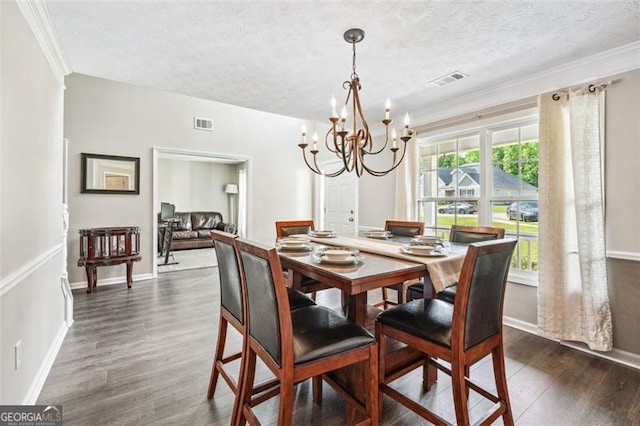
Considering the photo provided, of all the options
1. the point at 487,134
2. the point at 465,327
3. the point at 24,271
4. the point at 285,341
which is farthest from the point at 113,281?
the point at 487,134

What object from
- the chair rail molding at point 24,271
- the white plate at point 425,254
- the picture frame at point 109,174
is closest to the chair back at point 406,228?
the white plate at point 425,254

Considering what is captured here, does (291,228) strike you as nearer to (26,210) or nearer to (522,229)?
(26,210)

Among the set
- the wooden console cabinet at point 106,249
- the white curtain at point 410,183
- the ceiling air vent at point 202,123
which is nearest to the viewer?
the wooden console cabinet at point 106,249

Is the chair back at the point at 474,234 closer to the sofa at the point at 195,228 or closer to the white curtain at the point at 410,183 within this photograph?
the white curtain at the point at 410,183

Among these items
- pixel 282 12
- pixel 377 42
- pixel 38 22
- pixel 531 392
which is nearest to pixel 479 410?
pixel 531 392

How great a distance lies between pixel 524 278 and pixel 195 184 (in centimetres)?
825

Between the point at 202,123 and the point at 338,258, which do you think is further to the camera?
the point at 202,123

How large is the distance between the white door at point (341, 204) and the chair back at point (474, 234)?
8.05ft

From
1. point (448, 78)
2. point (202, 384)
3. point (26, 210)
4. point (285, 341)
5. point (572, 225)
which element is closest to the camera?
point (285, 341)

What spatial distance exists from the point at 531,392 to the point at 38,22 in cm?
391

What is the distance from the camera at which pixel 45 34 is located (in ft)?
6.53

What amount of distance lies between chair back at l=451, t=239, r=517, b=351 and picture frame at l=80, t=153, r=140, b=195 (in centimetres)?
468

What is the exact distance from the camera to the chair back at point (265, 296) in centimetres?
119

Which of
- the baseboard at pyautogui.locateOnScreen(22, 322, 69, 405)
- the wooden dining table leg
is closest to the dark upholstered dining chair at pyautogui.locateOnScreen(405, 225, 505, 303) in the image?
the wooden dining table leg
